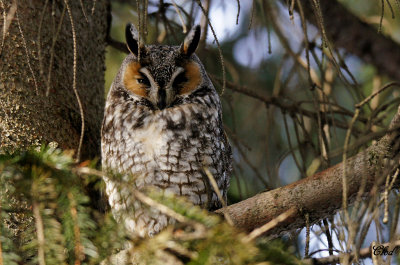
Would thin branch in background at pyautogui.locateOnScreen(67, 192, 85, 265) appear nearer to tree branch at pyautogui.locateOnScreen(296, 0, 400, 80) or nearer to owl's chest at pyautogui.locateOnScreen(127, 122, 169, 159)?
owl's chest at pyautogui.locateOnScreen(127, 122, 169, 159)

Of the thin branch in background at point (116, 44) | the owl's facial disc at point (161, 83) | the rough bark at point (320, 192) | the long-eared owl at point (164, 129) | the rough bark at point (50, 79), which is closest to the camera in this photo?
the rough bark at point (320, 192)

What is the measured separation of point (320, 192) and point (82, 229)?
662 mm

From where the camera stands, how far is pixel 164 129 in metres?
1.96

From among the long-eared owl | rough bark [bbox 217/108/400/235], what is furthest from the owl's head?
rough bark [bbox 217/108/400/235]

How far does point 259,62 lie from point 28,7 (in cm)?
124

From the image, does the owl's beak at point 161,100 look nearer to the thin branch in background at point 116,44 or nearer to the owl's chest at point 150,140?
the owl's chest at point 150,140

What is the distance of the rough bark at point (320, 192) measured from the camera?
4.17 ft

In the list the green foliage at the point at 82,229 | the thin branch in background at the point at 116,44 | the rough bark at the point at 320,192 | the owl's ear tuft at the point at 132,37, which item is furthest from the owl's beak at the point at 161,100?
the green foliage at the point at 82,229

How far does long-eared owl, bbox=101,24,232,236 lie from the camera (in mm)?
1922

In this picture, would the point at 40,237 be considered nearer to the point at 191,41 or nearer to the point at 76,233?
the point at 76,233

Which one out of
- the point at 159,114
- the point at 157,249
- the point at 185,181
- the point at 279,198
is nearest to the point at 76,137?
the point at 159,114

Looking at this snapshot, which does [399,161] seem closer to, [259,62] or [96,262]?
[96,262]

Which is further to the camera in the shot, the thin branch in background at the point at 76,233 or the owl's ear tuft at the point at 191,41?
the owl's ear tuft at the point at 191,41

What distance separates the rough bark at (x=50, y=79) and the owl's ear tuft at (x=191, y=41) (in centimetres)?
40
